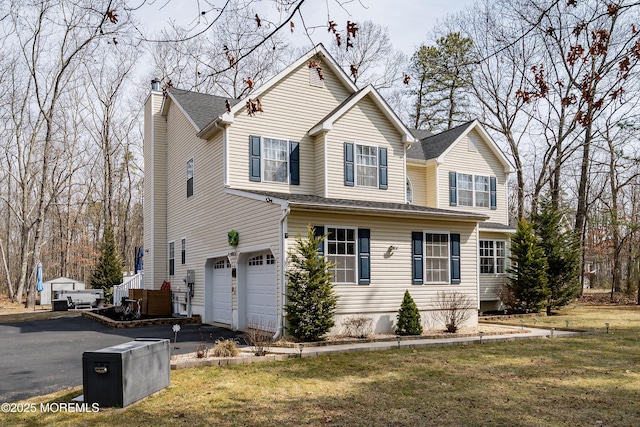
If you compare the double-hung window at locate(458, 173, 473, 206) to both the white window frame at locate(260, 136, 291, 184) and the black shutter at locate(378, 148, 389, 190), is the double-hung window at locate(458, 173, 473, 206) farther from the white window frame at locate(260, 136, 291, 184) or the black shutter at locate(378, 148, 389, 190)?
the white window frame at locate(260, 136, 291, 184)

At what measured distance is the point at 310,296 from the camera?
1302 cm

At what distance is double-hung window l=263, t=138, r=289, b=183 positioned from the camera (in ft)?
55.4

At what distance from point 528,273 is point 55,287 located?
2535 centimetres

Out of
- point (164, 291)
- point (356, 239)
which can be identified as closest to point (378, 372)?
point (356, 239)

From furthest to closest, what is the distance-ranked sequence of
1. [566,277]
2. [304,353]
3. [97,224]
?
[97,224] → [566,277] → [304,353]

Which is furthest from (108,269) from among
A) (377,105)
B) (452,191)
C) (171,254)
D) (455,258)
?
(455,258)

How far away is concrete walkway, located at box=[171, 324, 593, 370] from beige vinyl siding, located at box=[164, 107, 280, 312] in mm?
2963

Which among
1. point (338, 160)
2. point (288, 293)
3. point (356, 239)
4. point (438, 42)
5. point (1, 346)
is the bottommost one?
point (1, 346)

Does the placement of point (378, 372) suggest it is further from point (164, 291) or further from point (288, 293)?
point (164, 291)

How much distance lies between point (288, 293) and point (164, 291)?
26.4 ft

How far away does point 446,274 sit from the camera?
16.3 metres

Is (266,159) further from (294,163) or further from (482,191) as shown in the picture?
(482,191)

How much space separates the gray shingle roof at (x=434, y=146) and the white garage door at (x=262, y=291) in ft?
30.4

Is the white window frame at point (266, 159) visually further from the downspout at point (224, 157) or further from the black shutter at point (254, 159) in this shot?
the downspout at point (224, 157)
